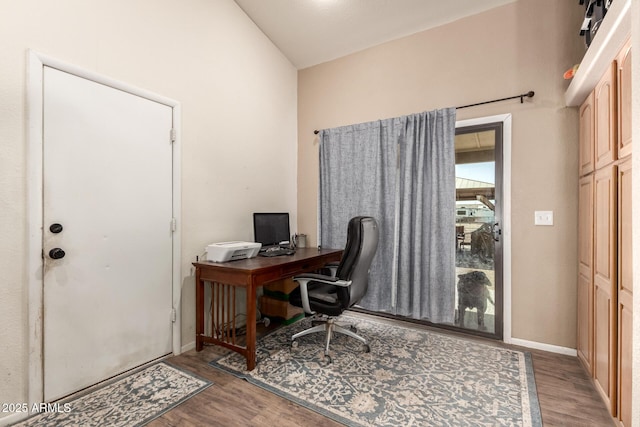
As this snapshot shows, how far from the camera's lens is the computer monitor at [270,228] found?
2959mm

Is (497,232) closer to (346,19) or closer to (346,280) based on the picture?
(346,280)

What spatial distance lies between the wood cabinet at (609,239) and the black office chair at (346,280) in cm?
145

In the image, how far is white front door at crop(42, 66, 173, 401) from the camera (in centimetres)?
174

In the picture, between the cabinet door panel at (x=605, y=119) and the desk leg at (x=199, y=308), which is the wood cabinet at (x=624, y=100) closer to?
the cabinet door panel at (x=605, y=119)

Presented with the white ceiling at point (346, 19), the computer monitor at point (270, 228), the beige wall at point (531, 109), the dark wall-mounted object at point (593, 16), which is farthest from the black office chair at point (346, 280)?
the white ceiling at point (346, 19)

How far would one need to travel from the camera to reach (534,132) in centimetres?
248

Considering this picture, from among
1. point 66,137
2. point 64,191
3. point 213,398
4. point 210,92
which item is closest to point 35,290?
point 64,191

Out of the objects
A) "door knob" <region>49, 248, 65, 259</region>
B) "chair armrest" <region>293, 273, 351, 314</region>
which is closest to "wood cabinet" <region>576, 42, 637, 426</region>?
"chair armrest" <region>293, 273, 351, 314</region>

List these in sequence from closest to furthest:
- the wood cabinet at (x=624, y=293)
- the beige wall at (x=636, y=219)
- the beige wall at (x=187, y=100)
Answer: the beige wall at (x=636, y=219) < the wood cabinet at (x=624, y=293) < the beige wall at (x=187, y=100)

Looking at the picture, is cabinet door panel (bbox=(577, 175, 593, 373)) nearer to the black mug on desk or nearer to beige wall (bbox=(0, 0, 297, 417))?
the black mug on desk

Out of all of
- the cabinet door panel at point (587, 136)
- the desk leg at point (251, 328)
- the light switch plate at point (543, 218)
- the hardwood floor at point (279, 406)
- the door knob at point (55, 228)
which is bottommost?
the hardwood floor at point (279, 406)

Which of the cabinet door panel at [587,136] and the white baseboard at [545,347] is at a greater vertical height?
the cabinet door panel at [587,136]

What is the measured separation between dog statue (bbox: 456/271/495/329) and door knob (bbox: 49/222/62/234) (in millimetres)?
3233

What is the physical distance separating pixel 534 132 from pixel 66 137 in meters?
3.48
